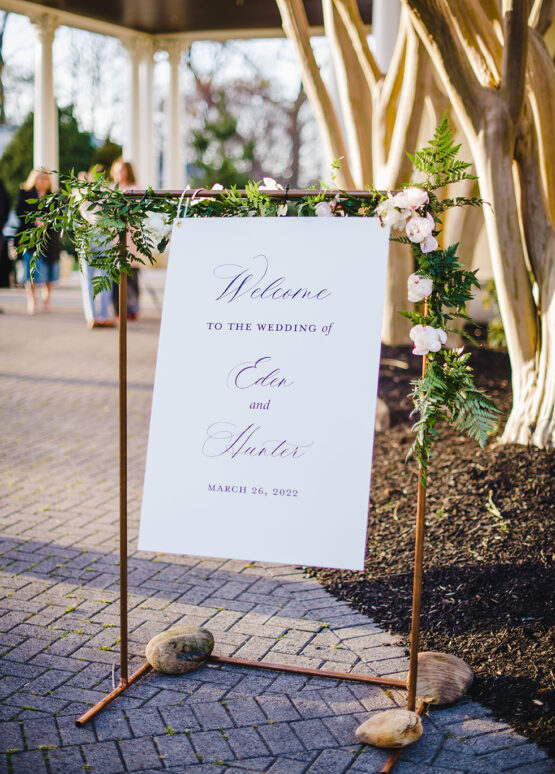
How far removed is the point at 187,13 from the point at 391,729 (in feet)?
53.2

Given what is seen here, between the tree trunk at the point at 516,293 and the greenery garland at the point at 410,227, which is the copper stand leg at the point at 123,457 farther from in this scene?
the tree trunk at the point at 516,293

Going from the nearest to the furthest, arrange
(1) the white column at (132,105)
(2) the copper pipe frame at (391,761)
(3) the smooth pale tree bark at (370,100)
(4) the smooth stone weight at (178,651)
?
(2) the copper pipe frame at (391,761) < (4) the smooth stone weight at (178,651) < (3) the smooth pale tree bark at (370,100) < (1) the white column at (132,105)

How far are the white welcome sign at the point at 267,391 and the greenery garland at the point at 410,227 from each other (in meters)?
0.09

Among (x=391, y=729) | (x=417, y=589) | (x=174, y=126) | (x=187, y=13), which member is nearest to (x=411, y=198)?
(x=417, y=589)

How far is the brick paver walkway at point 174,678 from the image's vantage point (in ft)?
8.46

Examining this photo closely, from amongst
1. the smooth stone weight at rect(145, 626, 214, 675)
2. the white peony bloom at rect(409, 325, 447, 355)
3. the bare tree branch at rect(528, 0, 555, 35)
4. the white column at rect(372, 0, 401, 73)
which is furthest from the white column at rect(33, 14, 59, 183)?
the white peony bloom at rect(409, 325, 447, 355)

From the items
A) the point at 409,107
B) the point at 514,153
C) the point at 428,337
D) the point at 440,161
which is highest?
the point at 409,107

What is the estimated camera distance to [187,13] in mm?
16078

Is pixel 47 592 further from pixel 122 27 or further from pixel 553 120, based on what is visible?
pixel 122 27

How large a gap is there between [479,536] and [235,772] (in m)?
1.92

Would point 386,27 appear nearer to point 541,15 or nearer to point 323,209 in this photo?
point 541,15

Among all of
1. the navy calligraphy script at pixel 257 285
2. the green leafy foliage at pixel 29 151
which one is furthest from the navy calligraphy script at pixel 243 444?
the green leafy foliage at pixel 29 151

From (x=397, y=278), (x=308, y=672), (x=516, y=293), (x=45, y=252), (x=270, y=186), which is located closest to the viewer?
(x=270, y=186)

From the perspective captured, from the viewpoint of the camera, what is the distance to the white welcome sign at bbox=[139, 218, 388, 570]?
265 centimetres
